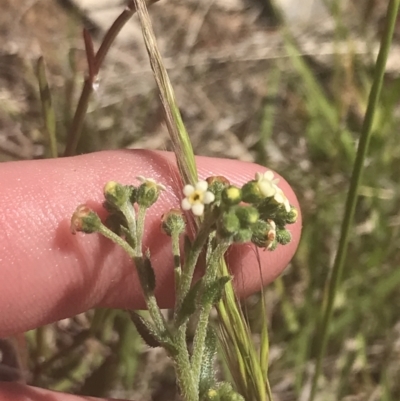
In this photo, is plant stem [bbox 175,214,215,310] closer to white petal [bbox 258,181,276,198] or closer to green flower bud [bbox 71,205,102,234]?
white petal [bbox 258,181,276,198]

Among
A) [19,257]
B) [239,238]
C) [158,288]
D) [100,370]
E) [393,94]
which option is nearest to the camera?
[239,238]

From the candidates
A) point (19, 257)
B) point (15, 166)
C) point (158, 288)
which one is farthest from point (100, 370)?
point (15, 166)

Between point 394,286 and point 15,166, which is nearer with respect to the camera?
point 15,166

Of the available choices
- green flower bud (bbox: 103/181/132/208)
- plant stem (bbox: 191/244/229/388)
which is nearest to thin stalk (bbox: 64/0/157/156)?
green flower bud (bbox: 103/181/132/208)

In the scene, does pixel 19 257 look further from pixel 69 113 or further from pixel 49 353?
pixel 69 113

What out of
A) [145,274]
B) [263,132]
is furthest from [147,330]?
[263,132]

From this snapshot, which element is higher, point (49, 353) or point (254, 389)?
point (49, 353)
